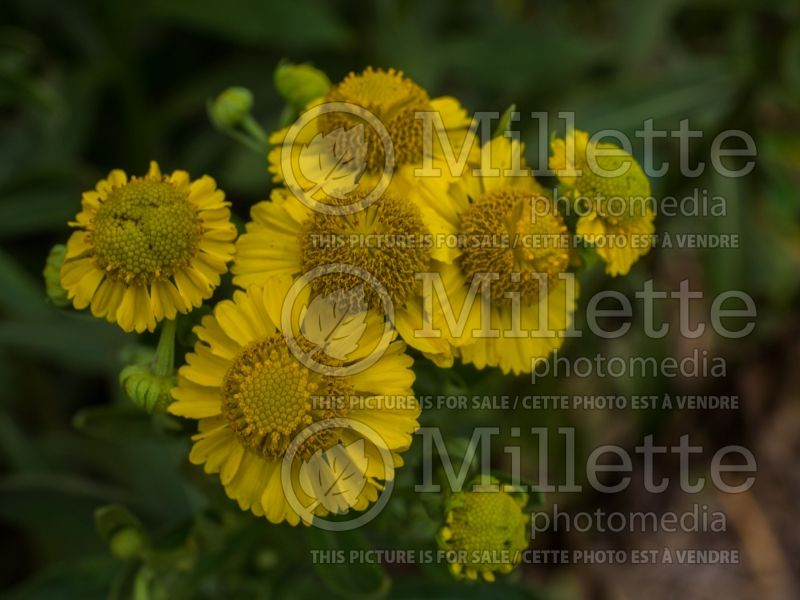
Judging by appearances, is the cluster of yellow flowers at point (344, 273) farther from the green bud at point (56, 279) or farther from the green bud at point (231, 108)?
the green bud at point (231, 108)

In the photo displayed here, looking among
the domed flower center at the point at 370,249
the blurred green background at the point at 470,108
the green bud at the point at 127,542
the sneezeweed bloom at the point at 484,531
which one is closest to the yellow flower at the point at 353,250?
the domed flower center at the point at 370,249

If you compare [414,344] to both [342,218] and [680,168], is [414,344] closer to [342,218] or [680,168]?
[342,218]

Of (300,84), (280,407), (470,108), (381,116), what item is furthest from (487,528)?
(470,108)

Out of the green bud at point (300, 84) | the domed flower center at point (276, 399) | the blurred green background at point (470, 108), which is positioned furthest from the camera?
the blurred green background at point (470, 108)

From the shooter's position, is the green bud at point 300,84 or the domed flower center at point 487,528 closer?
the domed flower center at point 487,528

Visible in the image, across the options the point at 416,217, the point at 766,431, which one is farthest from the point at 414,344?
the point at 766,431
